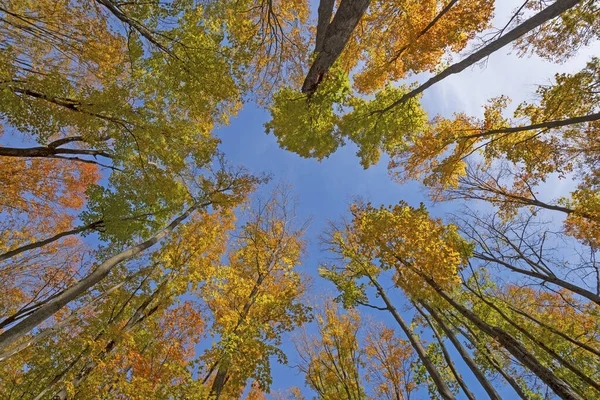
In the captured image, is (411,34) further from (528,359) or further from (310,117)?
(528,359)

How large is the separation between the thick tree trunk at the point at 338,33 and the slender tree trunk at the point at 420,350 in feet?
19.3

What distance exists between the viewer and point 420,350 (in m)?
6.06

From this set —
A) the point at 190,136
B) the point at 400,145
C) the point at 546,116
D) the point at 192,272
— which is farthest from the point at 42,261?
the point at 546,116

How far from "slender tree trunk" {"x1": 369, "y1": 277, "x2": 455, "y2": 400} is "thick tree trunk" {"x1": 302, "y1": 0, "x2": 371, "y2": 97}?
5870 millimetres

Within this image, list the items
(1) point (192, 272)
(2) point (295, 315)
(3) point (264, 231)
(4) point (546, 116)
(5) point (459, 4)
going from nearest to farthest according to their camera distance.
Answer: (4) point (546, 116), (5) point (459, 4), (2) point (295, 315), (1) point (192, 272), (3) point (264, 231)

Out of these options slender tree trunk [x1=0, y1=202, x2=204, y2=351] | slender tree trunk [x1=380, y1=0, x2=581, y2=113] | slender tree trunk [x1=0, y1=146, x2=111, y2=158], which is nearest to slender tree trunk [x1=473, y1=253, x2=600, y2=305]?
slender tree trunk [x1=380, y1=0, x2=581, y2=113]

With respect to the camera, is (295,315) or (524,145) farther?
(295,315)

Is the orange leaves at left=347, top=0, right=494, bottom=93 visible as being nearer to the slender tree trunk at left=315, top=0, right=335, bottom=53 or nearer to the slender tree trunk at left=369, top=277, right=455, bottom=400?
the slender tree trunk at left=315, top=0, right=335, bottom=53

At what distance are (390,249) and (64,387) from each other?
723 centimetres

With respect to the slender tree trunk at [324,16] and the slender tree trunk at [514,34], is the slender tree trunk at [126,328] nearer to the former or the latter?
the slender tree trunk at [324,16]

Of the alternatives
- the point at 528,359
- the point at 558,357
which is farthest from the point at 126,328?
the point at 558,357

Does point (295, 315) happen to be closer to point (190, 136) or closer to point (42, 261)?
point (190, 136)

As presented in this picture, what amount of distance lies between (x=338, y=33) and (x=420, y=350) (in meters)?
7.28

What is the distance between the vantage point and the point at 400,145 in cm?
732
